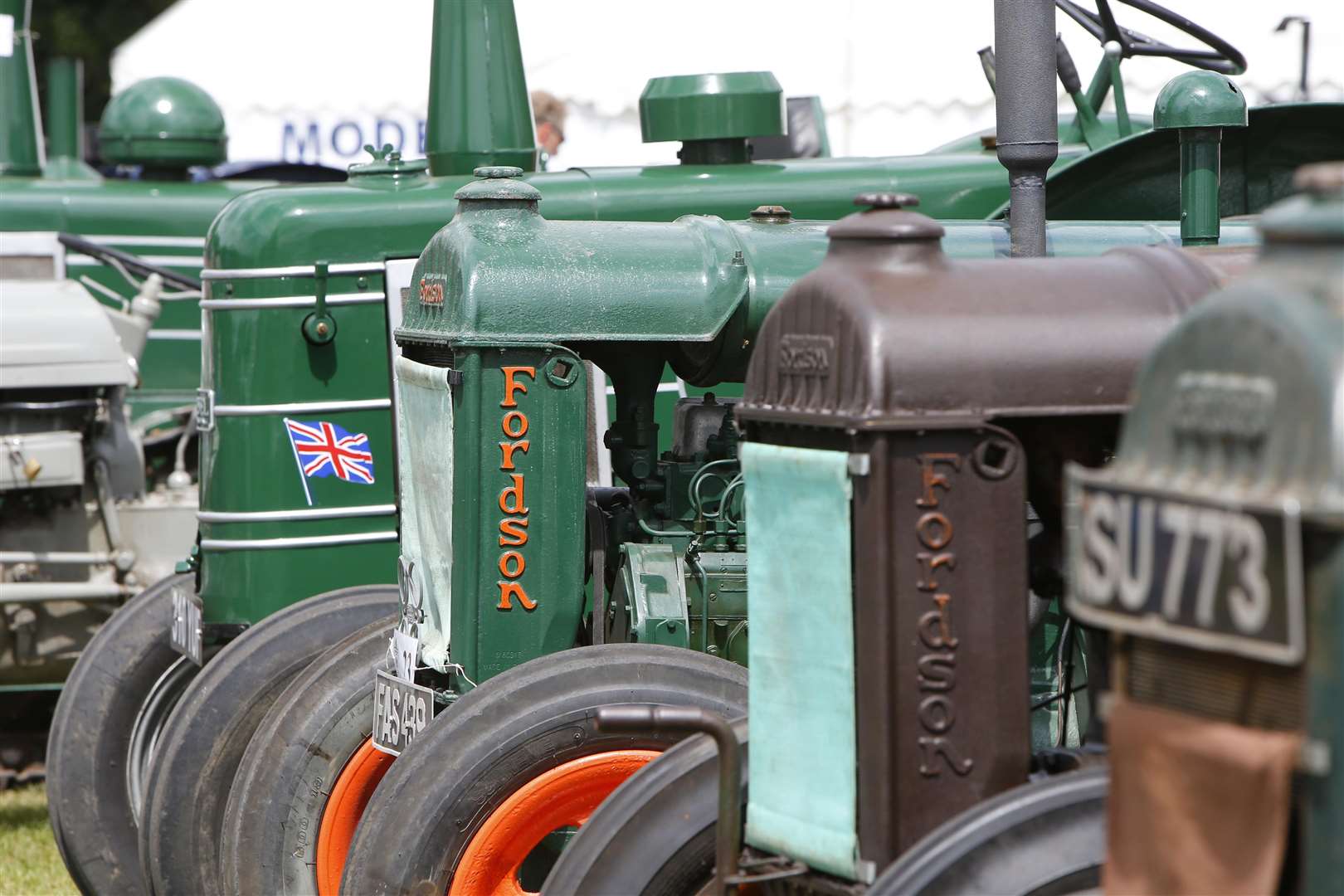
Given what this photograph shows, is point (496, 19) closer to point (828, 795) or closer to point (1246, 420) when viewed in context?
point (828, 795)

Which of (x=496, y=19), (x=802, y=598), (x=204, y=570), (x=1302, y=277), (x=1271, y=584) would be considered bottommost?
(x=204, y=570)

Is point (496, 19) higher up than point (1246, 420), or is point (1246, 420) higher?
point (496, 19)

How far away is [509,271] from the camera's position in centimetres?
364

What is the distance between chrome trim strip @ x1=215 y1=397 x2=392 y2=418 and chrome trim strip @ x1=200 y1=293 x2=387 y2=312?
236mm

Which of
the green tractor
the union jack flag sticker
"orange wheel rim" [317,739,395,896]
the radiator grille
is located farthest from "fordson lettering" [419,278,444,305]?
the radiator grille

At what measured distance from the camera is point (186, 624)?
16.6 feet

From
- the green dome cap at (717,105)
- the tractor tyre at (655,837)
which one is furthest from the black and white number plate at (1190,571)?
the green dome cap at (717,105)

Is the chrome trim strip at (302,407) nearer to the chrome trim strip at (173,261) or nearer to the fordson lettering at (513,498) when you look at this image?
the fordson lettering at (513,498)

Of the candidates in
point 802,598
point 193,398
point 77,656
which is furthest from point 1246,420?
point 193,398

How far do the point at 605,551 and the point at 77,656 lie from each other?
273 centimetres

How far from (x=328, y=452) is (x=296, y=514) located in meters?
0.18

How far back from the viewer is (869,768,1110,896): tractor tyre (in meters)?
2.13

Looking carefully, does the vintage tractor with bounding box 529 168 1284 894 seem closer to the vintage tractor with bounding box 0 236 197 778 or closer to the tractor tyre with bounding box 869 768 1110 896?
the tractor tyre with bounding box 869 768 1110 896

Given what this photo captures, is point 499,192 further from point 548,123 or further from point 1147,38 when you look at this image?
point 548,123
